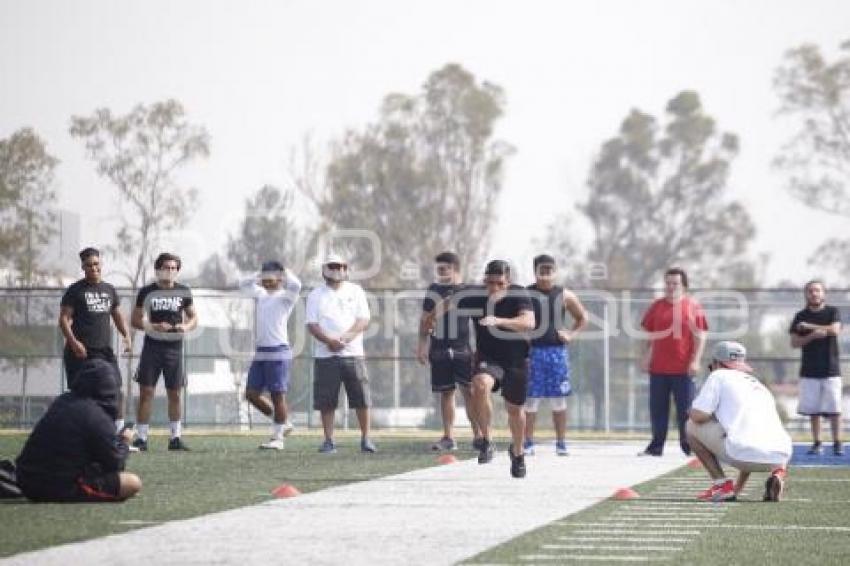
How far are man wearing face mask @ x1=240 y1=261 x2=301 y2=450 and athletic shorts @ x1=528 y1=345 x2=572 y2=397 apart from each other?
2893 millimetres

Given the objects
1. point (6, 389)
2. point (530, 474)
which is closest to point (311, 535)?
point (530, 474)

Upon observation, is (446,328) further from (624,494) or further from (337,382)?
(624,494)

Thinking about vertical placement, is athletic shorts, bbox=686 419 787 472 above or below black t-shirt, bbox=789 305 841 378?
below

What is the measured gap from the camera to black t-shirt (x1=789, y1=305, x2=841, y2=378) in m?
22.2

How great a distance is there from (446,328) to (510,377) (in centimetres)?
517

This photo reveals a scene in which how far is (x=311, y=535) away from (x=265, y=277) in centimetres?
1029

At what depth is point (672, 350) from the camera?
68.7ft

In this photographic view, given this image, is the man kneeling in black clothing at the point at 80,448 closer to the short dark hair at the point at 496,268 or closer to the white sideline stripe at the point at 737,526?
the white sideline stripe at the point at 737,526

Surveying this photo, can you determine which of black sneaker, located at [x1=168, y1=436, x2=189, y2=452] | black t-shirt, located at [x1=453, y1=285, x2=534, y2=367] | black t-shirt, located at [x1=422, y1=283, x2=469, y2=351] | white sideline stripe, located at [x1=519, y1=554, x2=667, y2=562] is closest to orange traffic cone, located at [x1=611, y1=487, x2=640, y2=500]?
black t-shirt, located at [x1=453, y1=285, x2=534, y2=367]

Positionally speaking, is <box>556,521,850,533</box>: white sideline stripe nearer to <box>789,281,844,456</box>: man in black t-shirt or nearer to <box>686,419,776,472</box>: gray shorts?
<box>686,419,776,472</box>: gray shorts

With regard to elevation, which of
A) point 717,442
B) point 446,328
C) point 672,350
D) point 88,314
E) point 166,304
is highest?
point 166,304

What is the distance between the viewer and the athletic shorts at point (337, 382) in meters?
21.1

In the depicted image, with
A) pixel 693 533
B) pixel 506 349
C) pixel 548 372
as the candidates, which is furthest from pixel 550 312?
pixel 693 533

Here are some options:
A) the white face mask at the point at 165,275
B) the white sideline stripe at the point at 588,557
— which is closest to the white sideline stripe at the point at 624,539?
the white sideline stripe at the point at 588,557
